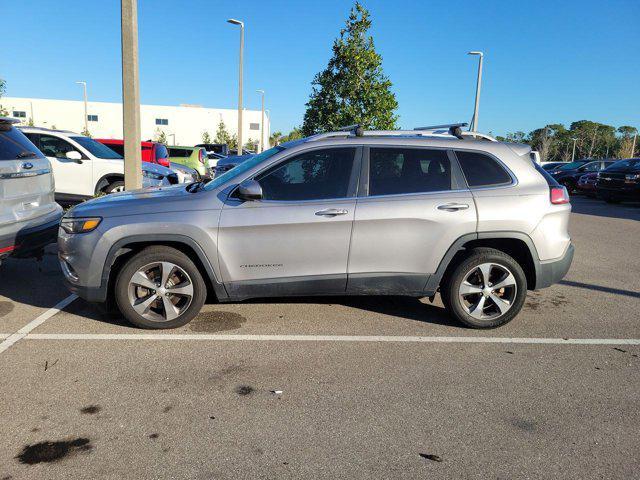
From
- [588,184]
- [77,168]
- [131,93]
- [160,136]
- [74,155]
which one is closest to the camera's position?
[131,93]

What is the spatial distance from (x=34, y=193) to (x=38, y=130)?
549 centimetres

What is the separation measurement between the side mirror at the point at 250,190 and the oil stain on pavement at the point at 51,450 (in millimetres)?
2140

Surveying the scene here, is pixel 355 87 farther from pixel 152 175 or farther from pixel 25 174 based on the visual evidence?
pixel 25 174

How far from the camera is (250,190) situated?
4176 millimetres

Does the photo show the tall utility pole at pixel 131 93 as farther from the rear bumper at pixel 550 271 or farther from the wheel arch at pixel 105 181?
the rear bumper at pixel 550 271

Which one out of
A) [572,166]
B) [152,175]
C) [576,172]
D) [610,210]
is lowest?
[610,210]

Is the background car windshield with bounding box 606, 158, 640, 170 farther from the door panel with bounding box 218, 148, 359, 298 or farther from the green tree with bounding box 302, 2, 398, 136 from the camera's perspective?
the door panel with bounding box 218, 148, 359, 298

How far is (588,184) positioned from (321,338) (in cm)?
2027

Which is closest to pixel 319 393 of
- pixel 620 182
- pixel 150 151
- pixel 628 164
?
pixel 150 151

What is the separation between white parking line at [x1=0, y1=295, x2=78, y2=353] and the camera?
4.12 meters

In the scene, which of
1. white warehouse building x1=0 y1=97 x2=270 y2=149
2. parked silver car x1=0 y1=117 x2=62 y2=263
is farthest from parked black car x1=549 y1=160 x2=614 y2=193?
white warehouse building x1=0 y1=97 x2=270 y2=149

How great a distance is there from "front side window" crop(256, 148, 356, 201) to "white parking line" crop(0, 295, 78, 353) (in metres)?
2.34

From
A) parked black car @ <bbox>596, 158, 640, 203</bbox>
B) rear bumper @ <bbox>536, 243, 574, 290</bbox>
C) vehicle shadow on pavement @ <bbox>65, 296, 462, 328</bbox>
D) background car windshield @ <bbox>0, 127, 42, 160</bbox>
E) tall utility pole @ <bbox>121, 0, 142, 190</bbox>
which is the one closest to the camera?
rear bumper @ <bbox>536, 243, 574, 290</bbox>

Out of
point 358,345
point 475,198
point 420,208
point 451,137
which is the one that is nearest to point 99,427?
point 358,345
